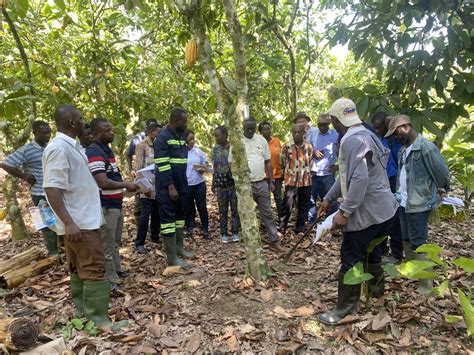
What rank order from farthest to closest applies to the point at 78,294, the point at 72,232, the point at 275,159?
the point at 275,159, the point at 78,294, the point at 72,232

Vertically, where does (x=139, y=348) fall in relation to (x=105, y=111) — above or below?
below

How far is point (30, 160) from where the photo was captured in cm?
446

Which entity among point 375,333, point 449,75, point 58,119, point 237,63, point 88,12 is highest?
point 88,12

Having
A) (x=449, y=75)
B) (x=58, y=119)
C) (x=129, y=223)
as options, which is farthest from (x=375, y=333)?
(x=129, y=223)

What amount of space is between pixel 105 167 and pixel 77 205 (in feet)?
2.61

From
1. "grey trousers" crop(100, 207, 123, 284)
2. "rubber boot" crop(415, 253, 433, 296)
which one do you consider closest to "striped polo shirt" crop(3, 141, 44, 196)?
"grey trousers" crop(100, 207, 123, 284)

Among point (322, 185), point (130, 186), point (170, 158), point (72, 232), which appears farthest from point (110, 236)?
point (322, 185)

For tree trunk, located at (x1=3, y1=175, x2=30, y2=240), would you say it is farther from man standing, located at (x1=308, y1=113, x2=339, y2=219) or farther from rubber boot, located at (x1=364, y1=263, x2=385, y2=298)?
rubber boot, located at (x1=364, y1=263, x2=385, y2=298)

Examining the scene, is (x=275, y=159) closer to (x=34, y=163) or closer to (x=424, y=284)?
(x=424, y=284)

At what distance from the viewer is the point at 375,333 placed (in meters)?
2.94

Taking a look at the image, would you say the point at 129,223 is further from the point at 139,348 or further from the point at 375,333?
the point at 375,333

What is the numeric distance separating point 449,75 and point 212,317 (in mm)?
3251

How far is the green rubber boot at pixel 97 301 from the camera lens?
9.82 feet

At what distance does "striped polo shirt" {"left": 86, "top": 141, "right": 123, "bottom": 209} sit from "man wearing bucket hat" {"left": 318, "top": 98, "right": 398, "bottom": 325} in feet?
7.49
